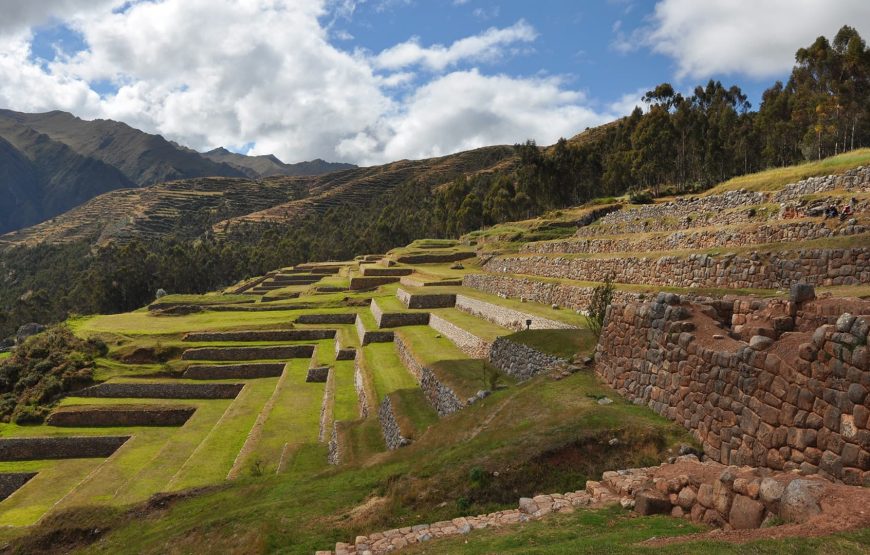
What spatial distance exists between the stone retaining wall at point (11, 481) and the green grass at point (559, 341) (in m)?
24.1

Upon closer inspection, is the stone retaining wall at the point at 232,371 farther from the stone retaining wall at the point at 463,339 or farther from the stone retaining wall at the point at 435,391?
the stone retaining wall at the point at 435,391

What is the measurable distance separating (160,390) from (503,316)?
Result: 22.2m

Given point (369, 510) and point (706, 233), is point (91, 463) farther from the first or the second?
point (706, 233)

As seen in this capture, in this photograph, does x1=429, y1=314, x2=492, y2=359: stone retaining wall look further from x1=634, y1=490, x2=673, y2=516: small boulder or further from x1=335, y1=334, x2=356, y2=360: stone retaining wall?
x1=634, y1=490, x2=673, y2=516: small boulder

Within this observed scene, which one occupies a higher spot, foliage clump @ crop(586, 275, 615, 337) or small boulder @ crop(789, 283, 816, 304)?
small boulder @ crop(789, 283, 816, 304)

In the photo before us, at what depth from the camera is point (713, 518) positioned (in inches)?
227

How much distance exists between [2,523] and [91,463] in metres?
6.77

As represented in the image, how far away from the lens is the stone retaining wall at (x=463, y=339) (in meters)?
21.7

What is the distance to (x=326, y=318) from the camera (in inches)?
1658

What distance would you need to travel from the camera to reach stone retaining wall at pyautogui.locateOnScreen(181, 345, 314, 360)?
119 feet

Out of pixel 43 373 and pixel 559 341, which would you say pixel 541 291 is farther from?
pixel 43 373

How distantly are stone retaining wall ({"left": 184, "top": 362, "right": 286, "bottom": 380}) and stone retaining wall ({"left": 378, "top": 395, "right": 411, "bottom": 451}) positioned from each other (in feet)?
56.0

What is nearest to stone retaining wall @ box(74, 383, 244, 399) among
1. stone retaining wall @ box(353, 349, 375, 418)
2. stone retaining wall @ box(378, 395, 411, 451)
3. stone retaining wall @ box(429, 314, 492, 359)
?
stone retaining wall @ box(353, 349, 375, 418)

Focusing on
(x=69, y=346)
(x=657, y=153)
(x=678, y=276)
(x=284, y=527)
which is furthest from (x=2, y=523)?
(x=657, y=153)
